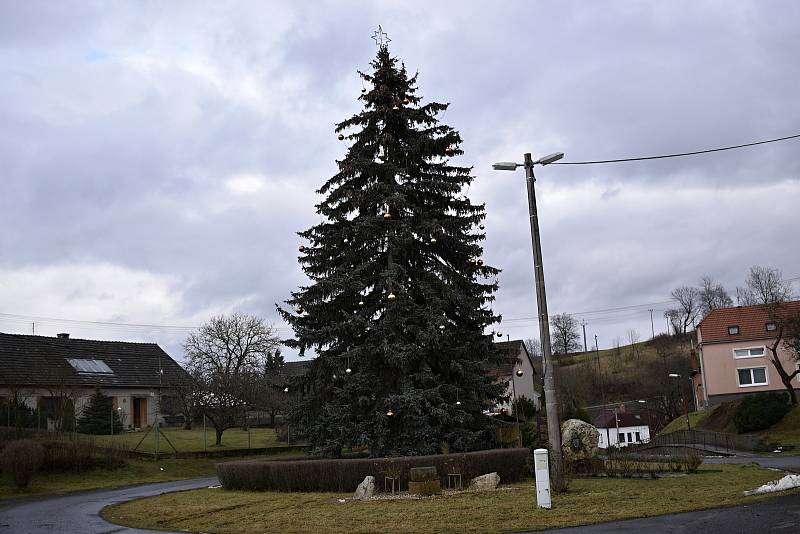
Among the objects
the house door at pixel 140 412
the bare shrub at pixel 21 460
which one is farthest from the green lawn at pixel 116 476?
the house door at pixel 140 412

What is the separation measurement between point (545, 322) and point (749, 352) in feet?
143

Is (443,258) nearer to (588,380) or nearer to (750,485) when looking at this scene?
(750,485)

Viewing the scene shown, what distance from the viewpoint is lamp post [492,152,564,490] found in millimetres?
16859

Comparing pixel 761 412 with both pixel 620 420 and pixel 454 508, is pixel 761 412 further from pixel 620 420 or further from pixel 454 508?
pixel 620 420

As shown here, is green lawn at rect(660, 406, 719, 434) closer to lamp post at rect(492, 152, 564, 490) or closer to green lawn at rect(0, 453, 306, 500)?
green lawn at rect(0, 453, 306, 500)

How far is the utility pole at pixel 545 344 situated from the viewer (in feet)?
55.3

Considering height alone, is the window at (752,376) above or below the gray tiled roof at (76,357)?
below

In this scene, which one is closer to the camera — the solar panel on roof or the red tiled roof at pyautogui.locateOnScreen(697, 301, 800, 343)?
the solar panel on roof

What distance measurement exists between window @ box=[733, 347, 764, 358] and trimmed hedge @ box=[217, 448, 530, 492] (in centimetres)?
3815

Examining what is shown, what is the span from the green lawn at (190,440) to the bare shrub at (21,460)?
9.38 m

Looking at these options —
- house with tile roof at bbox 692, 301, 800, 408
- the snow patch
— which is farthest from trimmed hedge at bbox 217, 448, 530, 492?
house with tile roof at bbox 692, 301, 800, 408

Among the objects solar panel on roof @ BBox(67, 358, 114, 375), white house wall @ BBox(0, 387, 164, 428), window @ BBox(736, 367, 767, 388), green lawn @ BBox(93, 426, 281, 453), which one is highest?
solar panel on roof @ BBox(67, 358, 114, 375)

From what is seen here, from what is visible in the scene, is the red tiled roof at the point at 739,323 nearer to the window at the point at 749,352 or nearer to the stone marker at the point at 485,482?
the window at the point at 749,352

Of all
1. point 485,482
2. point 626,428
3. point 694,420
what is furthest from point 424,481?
point 626,428
